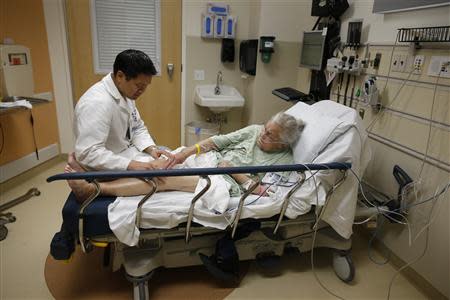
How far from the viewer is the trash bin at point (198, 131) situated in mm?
3436

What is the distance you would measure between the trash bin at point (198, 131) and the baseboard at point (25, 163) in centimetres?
148

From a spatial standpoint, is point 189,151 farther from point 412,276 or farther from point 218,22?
point 218,22

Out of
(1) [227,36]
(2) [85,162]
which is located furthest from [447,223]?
(1) [227,36]

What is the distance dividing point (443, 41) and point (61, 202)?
2.91m

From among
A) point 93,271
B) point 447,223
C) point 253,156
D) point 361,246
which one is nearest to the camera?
point 447,223

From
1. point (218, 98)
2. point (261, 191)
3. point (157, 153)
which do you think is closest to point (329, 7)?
point (218, 98)

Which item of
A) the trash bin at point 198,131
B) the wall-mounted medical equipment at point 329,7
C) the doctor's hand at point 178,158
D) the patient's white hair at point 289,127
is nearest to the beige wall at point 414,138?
the wall-mounted medical equipment at point 329,7

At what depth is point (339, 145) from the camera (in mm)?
1643

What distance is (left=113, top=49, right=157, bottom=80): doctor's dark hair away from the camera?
153 cm

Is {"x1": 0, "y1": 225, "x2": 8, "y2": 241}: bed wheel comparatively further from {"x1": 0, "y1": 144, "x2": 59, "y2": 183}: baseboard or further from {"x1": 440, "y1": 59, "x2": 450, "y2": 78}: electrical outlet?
{"x1": 440, "y1": 59, "x2": 450, "y2": 78}: electrical outlet

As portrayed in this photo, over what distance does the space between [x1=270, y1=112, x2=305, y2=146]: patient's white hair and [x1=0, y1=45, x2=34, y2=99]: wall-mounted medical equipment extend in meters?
2.12

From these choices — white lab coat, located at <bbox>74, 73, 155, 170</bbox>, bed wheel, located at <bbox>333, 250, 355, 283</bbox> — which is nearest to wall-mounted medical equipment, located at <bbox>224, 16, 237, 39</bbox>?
white lab coat, located at <bbox>74, 73, 155, 170</bbox>

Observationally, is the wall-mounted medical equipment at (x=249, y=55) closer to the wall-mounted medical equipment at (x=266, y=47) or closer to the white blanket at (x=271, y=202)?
the wall-mounted medical equipment at (x=266, y=47)

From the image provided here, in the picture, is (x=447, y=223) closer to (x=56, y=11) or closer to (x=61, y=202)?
(x=61, y=202)
